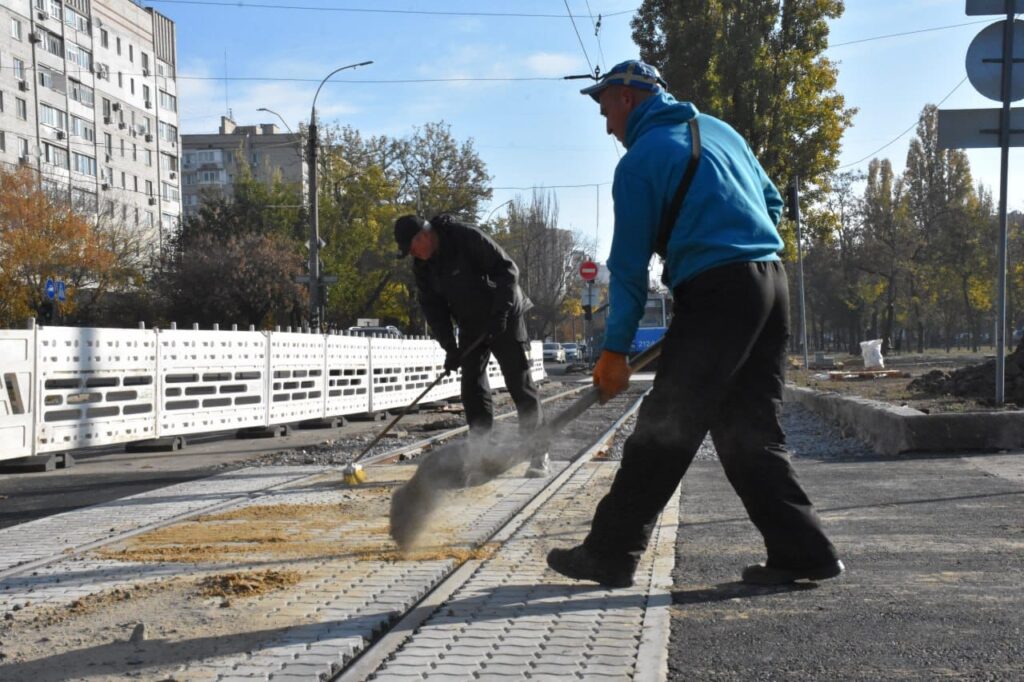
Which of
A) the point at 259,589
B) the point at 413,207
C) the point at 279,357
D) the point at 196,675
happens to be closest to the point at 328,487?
the point at 259,589

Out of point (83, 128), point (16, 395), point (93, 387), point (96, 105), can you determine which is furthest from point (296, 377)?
point (96, 105)

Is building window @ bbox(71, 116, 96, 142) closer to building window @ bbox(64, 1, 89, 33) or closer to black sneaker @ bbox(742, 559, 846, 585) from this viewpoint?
building window @ bbox(64, 1, 89, 33)

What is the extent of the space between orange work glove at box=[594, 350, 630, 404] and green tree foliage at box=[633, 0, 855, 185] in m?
33.3

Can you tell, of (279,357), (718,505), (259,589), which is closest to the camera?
(259,589)

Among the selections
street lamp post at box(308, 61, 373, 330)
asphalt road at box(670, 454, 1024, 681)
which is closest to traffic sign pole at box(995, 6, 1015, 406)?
asphalt road at box(670, 454, 1024, 681)

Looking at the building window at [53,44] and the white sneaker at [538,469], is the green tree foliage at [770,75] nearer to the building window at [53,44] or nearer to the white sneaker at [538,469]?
the white sneaker at [538,469]

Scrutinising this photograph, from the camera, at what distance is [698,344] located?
394 cm

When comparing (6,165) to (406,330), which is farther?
(406,330)

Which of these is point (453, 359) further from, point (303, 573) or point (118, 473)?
point (118, 473)

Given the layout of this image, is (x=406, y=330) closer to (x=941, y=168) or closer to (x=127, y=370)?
(x=941, y=168)

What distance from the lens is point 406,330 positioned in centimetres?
6694

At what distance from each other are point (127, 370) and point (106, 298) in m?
42.1

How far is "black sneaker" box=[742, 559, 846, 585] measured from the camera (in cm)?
411

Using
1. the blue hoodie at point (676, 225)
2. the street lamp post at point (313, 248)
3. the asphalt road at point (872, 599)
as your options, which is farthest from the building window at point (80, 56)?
the blue hoodie at point (676, 225)
